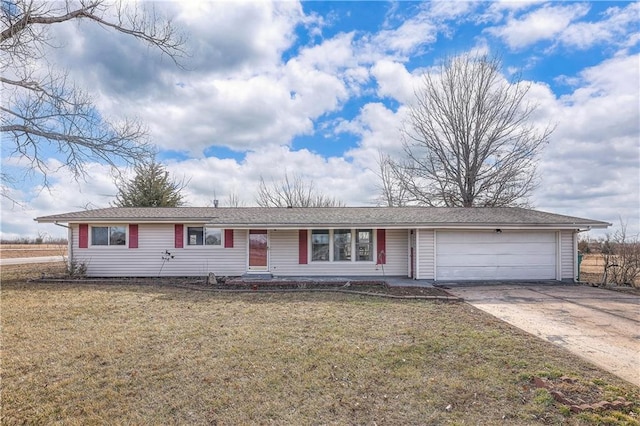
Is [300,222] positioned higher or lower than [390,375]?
higher

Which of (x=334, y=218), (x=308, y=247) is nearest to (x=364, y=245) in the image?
(x=334, y=218)

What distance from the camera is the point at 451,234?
13117mm

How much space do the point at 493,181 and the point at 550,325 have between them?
1699 cm

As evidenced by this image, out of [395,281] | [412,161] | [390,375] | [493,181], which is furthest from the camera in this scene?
[412,161]

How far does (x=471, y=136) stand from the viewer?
22.4m

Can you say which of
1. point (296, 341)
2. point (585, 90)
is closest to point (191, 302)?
point (296, 341)

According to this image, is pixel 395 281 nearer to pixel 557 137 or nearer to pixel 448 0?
pixel 448 0

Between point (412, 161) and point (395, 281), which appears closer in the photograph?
point (395, 281)

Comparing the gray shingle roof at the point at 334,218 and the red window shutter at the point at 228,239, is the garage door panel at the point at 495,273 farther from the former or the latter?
the red window shutter at the point at 228,239

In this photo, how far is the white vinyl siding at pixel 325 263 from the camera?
45.2 feet

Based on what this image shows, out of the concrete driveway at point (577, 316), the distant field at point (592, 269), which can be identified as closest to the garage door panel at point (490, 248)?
the concrete driveway at point (577, 316)

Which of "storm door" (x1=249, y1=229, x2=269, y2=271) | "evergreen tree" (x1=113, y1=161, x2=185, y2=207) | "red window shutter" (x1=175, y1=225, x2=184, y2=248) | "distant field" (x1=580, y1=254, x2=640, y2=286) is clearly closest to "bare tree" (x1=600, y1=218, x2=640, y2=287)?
"distant field" (x1=580, y1=254, x2=640, y2=286)

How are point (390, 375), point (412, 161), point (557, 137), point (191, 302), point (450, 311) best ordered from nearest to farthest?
point (390, 375) → point (450, 311) → point (191, 302) → point (557, 137) → point (412, 161)

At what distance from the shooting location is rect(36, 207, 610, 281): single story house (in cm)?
1320
